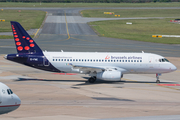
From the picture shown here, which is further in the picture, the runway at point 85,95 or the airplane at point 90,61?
the airplane at point 90,61

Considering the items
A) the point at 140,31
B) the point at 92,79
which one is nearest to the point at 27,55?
the point at 92,79

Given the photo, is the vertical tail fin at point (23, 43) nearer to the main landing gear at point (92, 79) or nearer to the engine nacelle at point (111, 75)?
the main landing gear at point (92, 79)

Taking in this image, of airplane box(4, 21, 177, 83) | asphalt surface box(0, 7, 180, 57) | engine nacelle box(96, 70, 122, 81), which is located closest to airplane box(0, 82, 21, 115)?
engine nacelle box(96, 70, 122, 81)

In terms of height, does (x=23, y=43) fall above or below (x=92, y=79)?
above

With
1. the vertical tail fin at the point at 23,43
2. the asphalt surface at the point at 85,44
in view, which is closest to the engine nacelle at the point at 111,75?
the vertical tail fin at the point at 23,43

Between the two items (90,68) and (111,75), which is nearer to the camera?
(111,75)

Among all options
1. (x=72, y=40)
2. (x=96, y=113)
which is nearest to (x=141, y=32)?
(x=72, y=40)

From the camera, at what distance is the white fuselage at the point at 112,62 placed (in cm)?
4194

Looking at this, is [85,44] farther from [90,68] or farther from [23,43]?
[90,68]

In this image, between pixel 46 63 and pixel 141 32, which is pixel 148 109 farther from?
pixel 141 32

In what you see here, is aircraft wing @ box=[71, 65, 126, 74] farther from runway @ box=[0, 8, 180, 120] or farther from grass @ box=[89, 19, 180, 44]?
grass @ box=[89, 19, 180, 44]

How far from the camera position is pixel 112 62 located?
42031 mm

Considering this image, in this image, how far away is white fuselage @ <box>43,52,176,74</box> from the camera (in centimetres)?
4194

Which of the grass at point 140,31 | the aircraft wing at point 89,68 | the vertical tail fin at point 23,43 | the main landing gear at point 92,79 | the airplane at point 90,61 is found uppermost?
the grass at point 140,31
